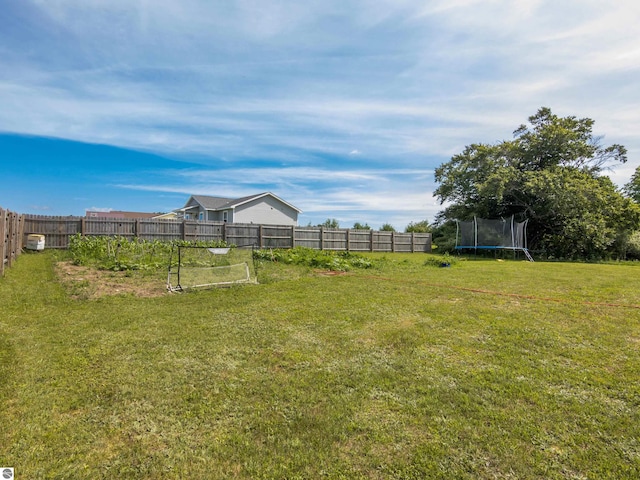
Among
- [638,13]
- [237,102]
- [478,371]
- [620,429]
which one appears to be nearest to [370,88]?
[237,102]

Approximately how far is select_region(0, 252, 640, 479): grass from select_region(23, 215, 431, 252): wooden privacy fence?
9.68 metres

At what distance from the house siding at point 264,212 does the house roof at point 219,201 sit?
322mm

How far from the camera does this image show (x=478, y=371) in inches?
104

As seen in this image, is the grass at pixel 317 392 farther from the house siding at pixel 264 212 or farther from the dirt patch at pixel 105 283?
the house siding at pixel 264 212

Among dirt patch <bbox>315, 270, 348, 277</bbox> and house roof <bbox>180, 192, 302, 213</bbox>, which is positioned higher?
house roof <bbox>180, 192, 302, 213</bbox>

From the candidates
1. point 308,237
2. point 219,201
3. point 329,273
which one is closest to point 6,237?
point 329,273

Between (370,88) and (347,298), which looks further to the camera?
(370,88)

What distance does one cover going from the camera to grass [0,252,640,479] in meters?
1.62

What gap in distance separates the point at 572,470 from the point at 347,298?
12.6ft

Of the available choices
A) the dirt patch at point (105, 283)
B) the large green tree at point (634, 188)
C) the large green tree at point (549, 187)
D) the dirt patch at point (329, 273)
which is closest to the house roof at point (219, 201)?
the large green tree at point (549, 187)

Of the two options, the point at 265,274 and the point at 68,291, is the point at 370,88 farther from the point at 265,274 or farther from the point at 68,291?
the point at 68,291

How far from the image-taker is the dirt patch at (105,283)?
5.39 meters

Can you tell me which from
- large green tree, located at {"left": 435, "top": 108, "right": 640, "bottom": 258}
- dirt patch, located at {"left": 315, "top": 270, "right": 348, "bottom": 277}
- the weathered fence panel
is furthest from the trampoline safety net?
dirt patch, located at {"left": 315, "top": 270, "right": 348, "bottom": 277}

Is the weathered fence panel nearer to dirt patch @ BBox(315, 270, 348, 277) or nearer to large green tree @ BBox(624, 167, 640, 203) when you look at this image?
dirt patch @ BBox(315, 270, 348, 277)
